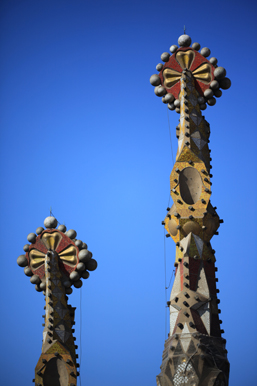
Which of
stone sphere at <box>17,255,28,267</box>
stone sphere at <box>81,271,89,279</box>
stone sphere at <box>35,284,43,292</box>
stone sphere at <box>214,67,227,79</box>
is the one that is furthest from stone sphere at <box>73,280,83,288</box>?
stone sphere at <box>214,67,227,79</box>

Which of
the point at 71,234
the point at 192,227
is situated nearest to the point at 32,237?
the point at 71,234

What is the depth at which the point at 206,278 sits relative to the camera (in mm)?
21969

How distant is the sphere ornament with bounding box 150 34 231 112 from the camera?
24.9 meters

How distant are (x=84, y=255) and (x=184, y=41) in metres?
9.11

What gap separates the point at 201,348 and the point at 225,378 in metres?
1.24

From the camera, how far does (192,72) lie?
25.2 metres

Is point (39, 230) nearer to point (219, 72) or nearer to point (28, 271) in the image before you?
point (28, 271)

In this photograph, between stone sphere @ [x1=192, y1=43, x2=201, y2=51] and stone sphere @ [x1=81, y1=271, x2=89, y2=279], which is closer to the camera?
stone sphere @ [x1=192, y1=43, x2=201, y2=51]

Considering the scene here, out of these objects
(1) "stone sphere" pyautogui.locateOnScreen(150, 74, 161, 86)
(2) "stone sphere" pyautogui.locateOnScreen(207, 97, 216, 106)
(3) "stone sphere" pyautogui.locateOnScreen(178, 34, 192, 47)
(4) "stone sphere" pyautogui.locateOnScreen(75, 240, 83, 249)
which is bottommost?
(4) "stone sphere" pyautogui.locateOnScreen(75, 240, 83, 249)

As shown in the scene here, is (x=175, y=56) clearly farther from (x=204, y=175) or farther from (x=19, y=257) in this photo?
(x=19, y=257)

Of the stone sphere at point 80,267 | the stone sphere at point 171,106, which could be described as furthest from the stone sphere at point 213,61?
the stone sphere at point 80,267

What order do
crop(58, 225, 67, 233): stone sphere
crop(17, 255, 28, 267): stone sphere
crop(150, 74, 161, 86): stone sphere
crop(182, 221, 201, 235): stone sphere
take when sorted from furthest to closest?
crop(58, 225, 67, 233): stone sphere → crop(17, 255, 28, 267): stone sphere → crop(150, 74, 161, 86): stone sphere → crop(182, 221, 201, 235): stone sphere

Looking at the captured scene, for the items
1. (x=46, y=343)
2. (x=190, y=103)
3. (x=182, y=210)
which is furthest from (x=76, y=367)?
(x=190, y=103)

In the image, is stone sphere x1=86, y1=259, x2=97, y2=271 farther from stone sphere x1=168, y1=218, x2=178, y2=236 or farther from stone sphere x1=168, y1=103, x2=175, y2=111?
stone sphere x1=168, y1=103, x2=175, y2=111
